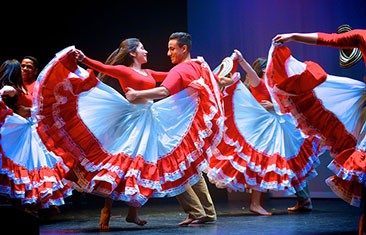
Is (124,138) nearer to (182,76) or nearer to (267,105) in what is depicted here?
(182,76)

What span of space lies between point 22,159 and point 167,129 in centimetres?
121

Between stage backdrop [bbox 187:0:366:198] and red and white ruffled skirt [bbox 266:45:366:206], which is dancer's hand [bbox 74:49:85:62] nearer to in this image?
red and white ruffled skirt [bbox 266:45:366:206]

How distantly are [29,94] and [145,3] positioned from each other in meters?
2.57

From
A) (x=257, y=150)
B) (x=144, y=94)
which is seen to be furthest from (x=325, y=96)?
(x=257, y=150)

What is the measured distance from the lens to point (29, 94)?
5418 millimetres

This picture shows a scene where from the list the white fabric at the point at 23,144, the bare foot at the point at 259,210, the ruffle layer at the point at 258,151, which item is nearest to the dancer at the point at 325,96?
the ruffle layer at the point at 258,151

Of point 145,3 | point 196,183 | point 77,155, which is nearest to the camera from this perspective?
point 77,155

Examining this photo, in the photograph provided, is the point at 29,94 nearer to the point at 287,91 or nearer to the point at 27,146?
the point at 27,146

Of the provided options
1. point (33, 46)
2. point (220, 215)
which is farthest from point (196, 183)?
point (33, 46)

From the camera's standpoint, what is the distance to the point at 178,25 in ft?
25.3

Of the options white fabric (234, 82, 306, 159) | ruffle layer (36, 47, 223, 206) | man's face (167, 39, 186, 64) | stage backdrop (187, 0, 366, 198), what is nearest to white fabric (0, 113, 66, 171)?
ruffle layer (36, 47, 223, 206)

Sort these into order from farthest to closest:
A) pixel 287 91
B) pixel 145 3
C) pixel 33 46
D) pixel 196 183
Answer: pixel 145 3 < pixel 33 46 < pixel 196 183 < pixel 287 91

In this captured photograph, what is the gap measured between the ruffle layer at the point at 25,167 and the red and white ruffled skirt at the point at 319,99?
1792 millimetres

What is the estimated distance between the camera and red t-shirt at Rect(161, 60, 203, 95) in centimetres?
468
